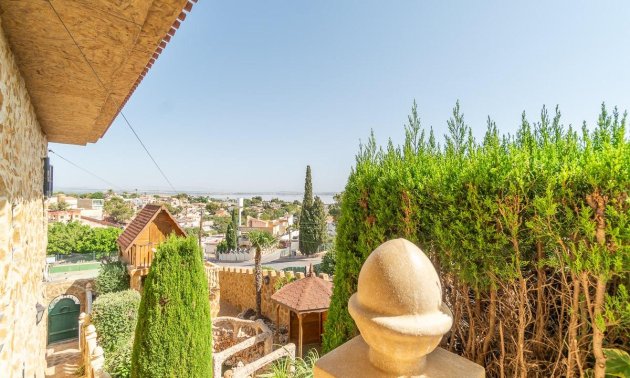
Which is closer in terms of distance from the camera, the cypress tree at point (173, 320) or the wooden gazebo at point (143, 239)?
the cypress tree at point (173, 320)

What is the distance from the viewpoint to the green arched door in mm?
11406

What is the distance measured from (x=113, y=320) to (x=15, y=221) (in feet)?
Answer: 27.2

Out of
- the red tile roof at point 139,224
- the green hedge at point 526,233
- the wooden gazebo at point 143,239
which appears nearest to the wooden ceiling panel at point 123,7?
the green hedge at point 526,233

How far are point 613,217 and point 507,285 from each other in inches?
34.5

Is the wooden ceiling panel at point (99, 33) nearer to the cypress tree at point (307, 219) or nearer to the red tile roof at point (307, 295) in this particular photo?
the red tile roof at point (307, 295)

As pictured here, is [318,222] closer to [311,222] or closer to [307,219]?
[311,222]

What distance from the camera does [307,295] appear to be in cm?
923

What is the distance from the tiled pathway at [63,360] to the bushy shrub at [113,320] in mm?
889

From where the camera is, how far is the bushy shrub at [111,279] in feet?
38.3

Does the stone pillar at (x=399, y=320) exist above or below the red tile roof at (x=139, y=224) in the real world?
above

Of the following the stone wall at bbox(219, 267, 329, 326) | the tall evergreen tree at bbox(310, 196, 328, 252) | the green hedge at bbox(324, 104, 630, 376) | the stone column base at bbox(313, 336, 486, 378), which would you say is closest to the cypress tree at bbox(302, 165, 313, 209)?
the tall evergreen tree at bbox(310, 196, 328, 252)

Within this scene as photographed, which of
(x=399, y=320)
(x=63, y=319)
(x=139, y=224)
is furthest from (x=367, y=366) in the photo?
(x=63, y=319)

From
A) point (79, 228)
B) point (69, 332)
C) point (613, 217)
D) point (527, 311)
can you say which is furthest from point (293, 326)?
point (79, 228)

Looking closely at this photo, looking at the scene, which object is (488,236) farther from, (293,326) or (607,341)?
(293,326)
